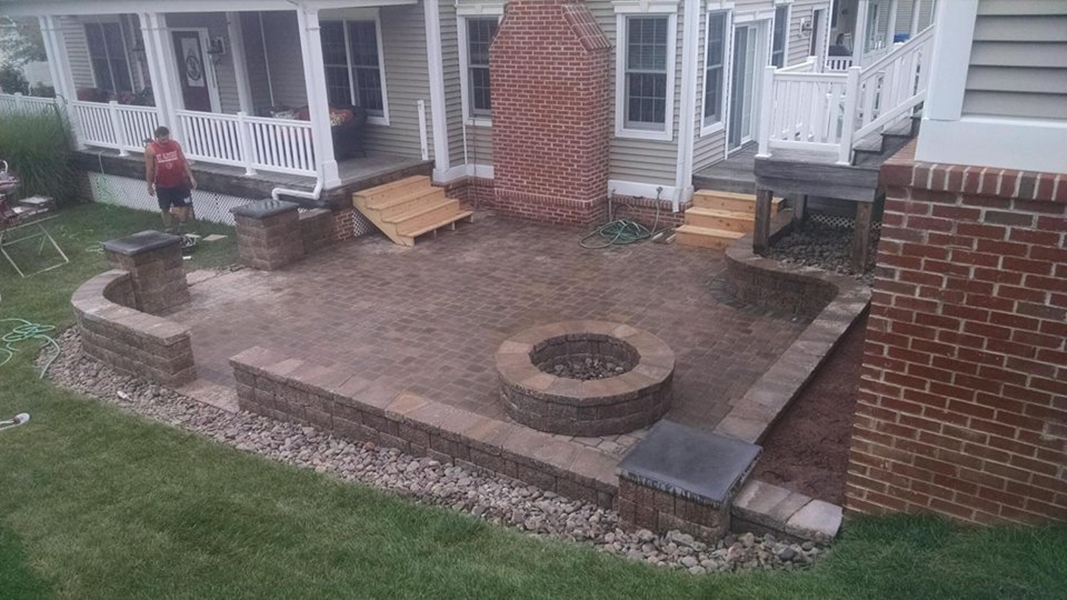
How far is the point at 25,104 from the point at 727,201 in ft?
39.4

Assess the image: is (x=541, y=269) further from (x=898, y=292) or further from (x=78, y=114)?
(x=78, y=114)

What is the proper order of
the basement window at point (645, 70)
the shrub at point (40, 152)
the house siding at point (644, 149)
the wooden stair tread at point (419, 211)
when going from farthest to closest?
the shrub at point (40, 152) < the wooden stair tread at point (419, 211) < the house siding at point (644, 149) < the basement window at point (645, 70)

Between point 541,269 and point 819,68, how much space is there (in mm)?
7565

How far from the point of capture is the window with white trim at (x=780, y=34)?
11867mm

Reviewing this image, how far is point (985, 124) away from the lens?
10.7 ft

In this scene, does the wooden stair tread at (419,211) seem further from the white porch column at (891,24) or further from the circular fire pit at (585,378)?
the white porch column at (891,24)

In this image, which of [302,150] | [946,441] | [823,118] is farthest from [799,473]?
[302,150]

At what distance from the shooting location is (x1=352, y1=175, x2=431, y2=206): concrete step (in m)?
Result: 10.3

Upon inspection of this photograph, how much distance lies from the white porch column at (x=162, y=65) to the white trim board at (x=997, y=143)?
10.9 metres

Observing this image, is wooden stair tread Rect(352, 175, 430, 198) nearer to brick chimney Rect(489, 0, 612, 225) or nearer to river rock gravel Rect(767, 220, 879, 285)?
brick chimney Rect(489, 0, 612, 225)

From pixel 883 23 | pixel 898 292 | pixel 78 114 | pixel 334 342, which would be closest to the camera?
pixel 898 292

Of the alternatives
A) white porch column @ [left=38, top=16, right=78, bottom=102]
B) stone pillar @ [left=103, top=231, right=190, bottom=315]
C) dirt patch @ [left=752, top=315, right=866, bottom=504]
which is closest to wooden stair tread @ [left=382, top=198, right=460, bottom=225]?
stone pillar @ [left=103, top=231, right=190, bottom=315]

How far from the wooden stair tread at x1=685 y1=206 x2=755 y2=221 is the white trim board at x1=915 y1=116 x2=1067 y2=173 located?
20.4 ft

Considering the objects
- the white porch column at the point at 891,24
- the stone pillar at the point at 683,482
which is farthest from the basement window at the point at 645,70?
the white porch column at the point at 891,24
